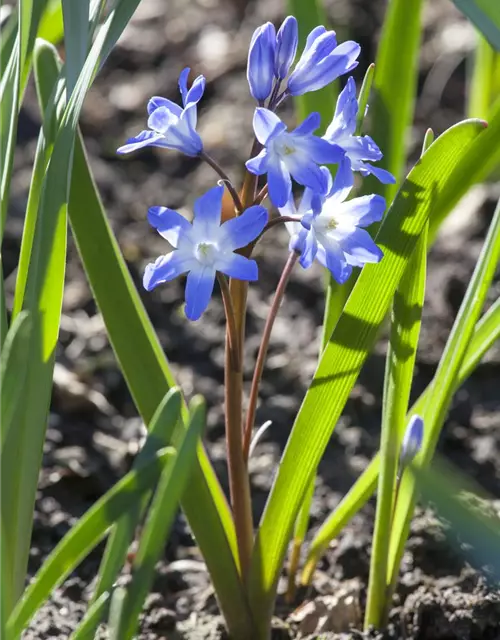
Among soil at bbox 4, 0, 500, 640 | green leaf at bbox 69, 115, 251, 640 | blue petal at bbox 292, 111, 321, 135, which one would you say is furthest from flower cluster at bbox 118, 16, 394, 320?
soil at bbox 4, 0, 500, 640

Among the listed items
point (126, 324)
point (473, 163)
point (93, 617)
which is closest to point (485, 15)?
point (473, 163)

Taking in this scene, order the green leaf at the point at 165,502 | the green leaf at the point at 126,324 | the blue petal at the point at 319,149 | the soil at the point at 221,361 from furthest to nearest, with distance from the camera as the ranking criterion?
the soil at the point at 221,361 < the green leaf at the point at 126,324 < the blue petal at the point at 319,149 < the green leaf at the point at 165,502

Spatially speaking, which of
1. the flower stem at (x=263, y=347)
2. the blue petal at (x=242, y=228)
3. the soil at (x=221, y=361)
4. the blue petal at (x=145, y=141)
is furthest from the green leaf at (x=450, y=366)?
the blue petal at (x=145, y=141)

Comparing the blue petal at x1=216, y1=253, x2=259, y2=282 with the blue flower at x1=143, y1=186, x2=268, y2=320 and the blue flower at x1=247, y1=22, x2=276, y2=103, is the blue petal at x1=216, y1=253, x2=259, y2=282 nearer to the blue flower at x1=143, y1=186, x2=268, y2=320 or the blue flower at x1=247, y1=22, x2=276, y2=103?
the blue flower at x1=143, y1=186, x2=268, y2=320

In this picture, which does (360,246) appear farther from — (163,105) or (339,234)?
(163,105)

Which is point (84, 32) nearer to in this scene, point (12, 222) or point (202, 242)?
point (202, 242)

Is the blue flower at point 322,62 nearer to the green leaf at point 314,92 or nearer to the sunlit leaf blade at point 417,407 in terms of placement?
the sunlit leaf blade at point 417,407

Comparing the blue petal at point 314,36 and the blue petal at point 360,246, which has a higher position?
the blue petal at point 314,36
